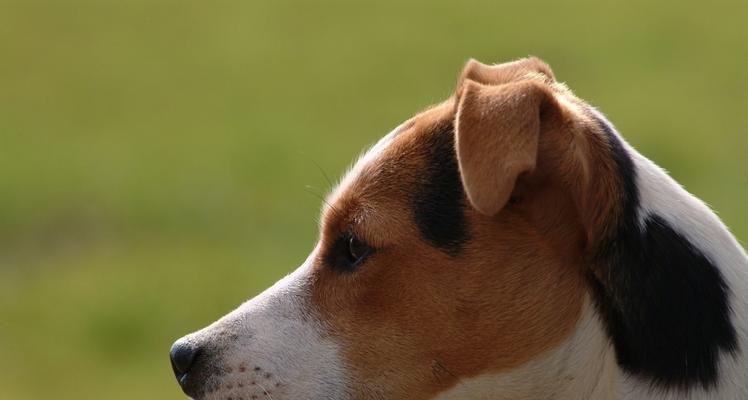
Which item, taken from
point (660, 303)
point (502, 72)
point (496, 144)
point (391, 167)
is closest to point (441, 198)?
point (391, 167)

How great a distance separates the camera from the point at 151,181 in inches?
715

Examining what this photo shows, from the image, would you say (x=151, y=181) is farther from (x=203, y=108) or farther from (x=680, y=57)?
(x=680, y=57)

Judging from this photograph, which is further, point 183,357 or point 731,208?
point 731,208

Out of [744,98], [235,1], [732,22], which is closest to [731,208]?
[744,98]

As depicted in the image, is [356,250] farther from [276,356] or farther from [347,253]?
[276,356]

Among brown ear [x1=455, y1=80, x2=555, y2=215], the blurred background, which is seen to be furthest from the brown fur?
the blurred background

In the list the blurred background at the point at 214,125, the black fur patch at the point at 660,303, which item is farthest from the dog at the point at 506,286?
the blurred background at the point at 214,125

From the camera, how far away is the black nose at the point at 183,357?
6008mm

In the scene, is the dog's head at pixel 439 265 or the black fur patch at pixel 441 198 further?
the black fur patch at pixel 441 198

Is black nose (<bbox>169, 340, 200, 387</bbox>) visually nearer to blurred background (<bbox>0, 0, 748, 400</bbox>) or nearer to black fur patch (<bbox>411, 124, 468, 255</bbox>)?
black fur patch (<bbox>411, 124, 468, 255</bbox>)

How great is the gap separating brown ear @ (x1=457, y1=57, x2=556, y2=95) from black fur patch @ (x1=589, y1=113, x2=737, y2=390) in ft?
3.42

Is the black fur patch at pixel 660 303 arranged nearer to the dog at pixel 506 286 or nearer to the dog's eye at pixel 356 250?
the dog at pixel 506 286

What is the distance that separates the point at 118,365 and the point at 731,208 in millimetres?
6169

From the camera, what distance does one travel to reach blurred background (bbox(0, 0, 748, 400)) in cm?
1465
